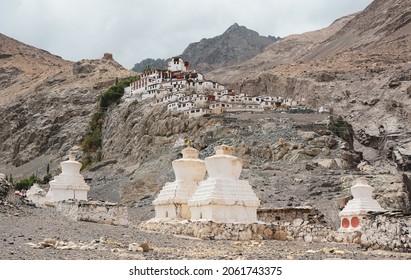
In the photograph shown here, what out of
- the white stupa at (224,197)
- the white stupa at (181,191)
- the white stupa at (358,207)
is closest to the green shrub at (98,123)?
the white stupa at (181,191)

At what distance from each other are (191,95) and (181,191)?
5263 centimetres

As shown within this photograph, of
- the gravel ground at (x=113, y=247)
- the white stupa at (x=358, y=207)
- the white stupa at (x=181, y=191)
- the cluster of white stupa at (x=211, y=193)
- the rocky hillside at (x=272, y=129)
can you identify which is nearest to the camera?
the gravel ground at (x=113, y=247)

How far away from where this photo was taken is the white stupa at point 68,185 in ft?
104

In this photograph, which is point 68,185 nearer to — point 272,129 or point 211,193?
point 211,193

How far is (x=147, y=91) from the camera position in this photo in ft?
287

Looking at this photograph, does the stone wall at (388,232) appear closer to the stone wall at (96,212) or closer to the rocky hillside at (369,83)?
the stone wall at (96,212)

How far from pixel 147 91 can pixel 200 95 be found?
10819mm

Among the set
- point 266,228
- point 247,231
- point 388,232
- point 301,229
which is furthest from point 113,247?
point 301,229

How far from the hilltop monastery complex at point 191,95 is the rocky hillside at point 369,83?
12.5 meters

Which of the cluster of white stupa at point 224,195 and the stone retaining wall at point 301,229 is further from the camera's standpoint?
the cluster of white stupa at point 224,195

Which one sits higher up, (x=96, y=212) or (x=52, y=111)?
(x=52, y=111)

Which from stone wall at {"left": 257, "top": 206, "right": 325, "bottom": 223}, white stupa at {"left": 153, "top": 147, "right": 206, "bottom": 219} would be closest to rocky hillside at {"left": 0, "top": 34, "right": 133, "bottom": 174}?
white stupa at {"left": 153, "top": 147, "right": 206, "bottom": 219}

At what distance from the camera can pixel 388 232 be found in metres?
16.1

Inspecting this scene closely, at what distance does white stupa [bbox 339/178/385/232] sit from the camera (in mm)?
25859
